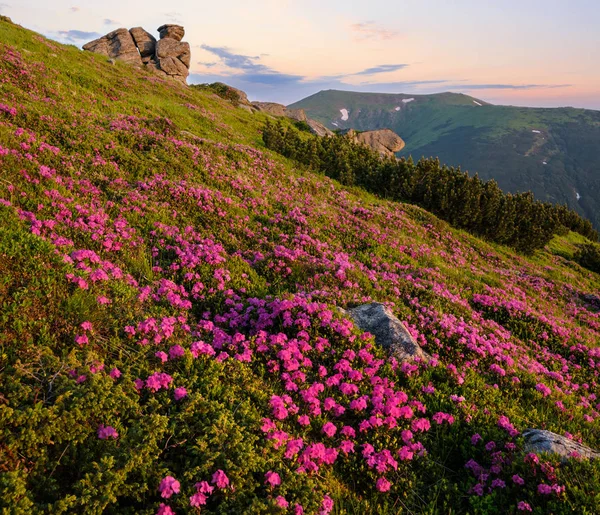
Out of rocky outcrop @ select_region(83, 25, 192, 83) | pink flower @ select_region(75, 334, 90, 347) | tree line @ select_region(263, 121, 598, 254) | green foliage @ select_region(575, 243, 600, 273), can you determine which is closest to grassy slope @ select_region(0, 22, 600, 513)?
pink flower @ select_region(75, 334, 90, 347)

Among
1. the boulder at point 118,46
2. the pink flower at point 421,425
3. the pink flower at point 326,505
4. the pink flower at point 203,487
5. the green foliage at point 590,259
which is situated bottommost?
the green foliage at point 590,259

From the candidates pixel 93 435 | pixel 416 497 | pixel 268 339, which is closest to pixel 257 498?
pixel 93 435

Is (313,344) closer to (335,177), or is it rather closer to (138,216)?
(138,216)

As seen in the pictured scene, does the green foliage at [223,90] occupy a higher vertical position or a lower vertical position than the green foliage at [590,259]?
Answer: higher

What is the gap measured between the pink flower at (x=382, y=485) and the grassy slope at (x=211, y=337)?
16 centimetres

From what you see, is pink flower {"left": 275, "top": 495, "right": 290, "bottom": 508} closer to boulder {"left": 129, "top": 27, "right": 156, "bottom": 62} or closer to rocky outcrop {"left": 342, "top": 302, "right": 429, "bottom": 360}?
rocky outcrop {"left": 342, "top": 302, "right": 429, "bottom": 360}

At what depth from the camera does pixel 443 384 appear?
23.9ft

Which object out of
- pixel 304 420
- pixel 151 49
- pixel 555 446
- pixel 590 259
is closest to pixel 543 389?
pixel 555 446

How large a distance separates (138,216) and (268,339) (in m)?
5.78

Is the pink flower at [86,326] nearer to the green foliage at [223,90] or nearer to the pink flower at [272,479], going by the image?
the pink flower at [272,479]

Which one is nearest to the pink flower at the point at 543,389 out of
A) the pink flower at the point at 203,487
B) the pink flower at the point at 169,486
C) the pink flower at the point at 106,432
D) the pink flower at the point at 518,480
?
the pink flower at the point at 518,480

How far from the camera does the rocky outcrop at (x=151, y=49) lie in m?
61.1

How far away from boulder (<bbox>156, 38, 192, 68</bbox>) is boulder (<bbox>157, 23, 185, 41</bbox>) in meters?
2.44

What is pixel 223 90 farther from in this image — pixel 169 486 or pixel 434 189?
pixel 169 486
